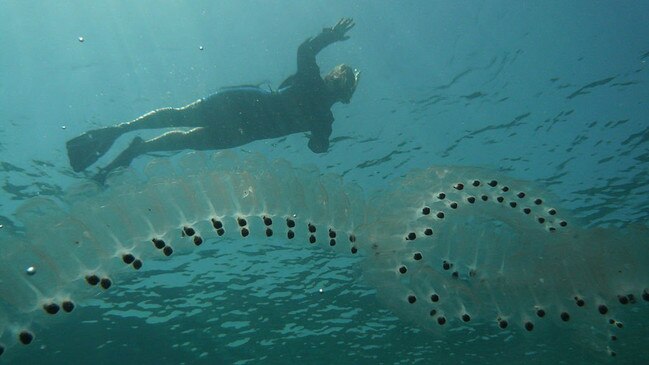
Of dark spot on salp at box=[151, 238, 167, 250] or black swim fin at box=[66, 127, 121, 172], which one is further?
black swim fin at box=[66, 127, 121, 172]

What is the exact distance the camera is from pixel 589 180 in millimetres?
18547

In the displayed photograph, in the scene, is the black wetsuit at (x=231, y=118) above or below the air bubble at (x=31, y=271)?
above

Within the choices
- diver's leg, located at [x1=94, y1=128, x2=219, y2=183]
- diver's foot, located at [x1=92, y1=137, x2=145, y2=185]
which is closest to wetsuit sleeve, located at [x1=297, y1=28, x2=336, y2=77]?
diver's leg, located at [x1=94, y1=128, x2=219, y2=183]

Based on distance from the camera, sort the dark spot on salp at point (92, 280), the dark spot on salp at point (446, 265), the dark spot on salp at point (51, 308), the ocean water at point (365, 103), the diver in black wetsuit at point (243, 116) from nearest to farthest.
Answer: the dark spot on salp at point (51, 308) < the dark spot on salp at point (92, 280) < the dark spot on salp at point (446, 265) < the diver in black wetsuit at point (243, 116) < the ocean water at point (365, 103)

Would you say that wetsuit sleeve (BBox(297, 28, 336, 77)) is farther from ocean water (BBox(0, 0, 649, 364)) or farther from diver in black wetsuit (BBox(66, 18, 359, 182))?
ocean water (BBox(0, 0, 649, 364))

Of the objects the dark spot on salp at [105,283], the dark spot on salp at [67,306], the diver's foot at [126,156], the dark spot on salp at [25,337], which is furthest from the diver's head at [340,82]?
the dark spot on salp at [25,337]

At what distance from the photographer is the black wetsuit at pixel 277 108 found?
975cm

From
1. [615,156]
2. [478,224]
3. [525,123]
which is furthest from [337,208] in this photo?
[615,156]

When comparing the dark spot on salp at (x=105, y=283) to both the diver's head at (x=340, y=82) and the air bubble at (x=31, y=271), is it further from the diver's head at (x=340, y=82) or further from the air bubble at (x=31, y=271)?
the diver's head at (x=340, y=82)

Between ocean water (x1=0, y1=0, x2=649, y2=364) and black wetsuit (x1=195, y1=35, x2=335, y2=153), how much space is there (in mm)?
1713

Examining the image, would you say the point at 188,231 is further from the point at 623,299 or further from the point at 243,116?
the point at 623,299

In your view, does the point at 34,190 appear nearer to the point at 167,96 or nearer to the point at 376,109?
the point at 167,96

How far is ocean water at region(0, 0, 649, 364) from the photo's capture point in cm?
1205

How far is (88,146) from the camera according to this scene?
9.30m
